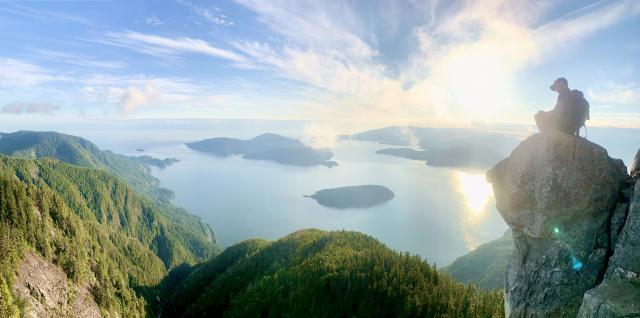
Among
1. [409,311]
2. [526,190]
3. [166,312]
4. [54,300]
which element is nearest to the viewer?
[526,190]

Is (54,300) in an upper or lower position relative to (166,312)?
upper

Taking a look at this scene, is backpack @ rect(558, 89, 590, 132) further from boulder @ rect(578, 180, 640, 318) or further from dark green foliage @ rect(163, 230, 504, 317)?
dark green foliage @ rect(163, 230, 504, 317)

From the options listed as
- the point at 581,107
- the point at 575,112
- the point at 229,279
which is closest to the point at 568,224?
the point at 575,112

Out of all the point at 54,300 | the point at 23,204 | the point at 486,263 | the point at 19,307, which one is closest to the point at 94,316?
the point at 54,300

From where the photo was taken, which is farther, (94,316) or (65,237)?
(65,237)

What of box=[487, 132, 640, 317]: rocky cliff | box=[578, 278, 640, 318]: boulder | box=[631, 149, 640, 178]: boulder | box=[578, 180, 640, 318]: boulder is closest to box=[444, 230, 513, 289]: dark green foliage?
box=[487, 132, 640, 317]: rocky cliff

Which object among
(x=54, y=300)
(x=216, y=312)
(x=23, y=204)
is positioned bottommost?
(x=54, y=300)

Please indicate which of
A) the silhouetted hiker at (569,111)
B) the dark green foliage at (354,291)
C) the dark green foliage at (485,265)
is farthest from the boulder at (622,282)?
the dark green foliage at (485,265)

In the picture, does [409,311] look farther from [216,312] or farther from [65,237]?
[65,237]
